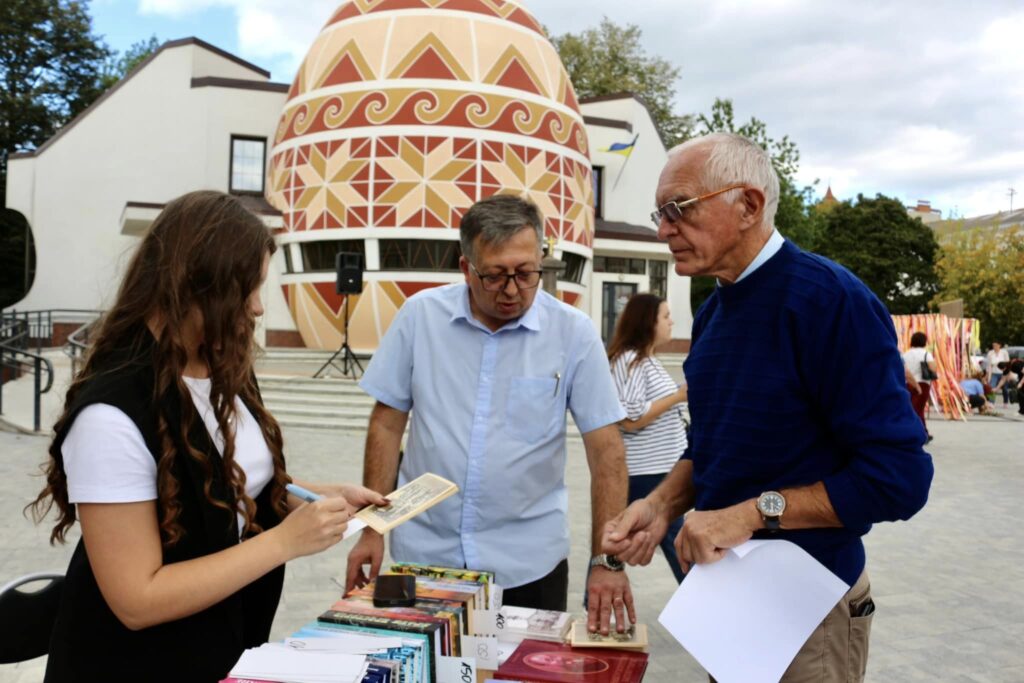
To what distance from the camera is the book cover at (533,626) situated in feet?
6.60

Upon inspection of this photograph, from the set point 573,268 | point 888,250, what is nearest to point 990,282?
point 888,250

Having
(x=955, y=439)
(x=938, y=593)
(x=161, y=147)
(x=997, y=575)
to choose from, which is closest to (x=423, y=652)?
(x=938, y=593)

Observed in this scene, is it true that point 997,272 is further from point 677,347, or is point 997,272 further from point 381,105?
point 381,105

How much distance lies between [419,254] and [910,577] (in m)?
16.8

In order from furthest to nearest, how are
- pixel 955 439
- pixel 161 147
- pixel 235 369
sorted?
1. pixel 161 147
2. pixel 955 439
3. pixel 235 369

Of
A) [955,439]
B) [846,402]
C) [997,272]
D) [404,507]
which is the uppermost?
[997,272]

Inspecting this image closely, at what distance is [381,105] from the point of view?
69.9ft

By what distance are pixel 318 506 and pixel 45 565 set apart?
5.10 meters

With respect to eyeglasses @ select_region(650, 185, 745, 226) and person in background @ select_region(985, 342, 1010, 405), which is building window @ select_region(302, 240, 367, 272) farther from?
eyeglasses @ select_region(650, 185, 745, 226)

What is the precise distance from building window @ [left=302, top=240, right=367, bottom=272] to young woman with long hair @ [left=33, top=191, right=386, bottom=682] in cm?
2015

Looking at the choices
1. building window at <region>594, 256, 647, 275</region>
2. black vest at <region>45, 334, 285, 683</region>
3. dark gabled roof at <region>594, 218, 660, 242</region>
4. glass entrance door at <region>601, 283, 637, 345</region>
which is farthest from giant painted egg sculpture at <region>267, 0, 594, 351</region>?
black vest at <region>45, 334, 285, 683</region>

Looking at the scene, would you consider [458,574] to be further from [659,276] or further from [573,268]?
[659,276]

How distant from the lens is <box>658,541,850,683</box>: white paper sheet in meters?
1.77

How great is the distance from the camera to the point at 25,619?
89.1 inches
